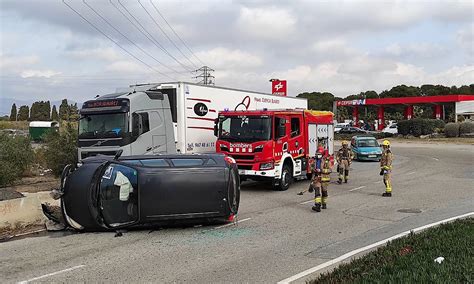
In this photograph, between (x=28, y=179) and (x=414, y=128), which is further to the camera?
(x=414, y=128)

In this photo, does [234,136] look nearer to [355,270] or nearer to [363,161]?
[355,270]

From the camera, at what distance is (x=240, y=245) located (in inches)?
329

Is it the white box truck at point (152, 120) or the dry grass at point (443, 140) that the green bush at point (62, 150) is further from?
the dry grass at point (443, 140)

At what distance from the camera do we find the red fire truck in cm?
1581

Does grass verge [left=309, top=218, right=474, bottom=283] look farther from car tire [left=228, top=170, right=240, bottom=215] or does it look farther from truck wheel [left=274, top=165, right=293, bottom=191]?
truck wheel [left=274, top=165, right=293, bottom=191]

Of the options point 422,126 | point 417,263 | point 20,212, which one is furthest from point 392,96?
point 417,263

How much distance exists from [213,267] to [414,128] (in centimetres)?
5508

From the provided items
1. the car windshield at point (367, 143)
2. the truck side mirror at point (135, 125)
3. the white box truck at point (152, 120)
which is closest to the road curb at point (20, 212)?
the white box truck at point (152, 120)

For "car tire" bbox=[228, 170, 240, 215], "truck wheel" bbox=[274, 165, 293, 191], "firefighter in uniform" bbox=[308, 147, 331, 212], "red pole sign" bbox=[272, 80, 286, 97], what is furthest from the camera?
"red pole sign" bbox=[272, 80, 286, 97]

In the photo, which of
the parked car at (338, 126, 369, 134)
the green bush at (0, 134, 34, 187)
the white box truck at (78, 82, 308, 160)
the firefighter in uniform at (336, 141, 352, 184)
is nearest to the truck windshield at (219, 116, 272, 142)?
the white box truck at (78, 82, 308, 160)

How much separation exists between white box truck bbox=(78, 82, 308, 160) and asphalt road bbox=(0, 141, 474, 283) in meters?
4.27

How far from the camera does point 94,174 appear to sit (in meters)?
9.38

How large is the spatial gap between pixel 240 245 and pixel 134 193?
2.49m

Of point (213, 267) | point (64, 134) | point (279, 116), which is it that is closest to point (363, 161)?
point (279, 116)
